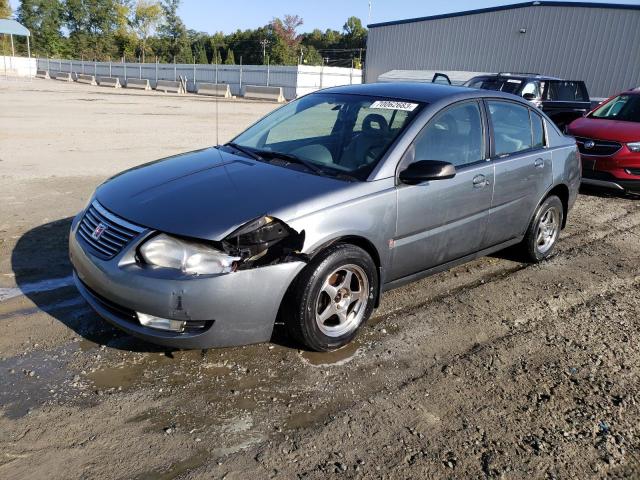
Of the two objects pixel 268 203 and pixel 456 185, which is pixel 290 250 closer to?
pixel 268 203

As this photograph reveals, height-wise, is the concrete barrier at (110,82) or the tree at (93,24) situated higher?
the tree at (93,24)

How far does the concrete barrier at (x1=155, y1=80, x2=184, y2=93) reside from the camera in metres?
38.7

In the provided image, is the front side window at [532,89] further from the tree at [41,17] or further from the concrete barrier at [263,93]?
the tree at [41,17]

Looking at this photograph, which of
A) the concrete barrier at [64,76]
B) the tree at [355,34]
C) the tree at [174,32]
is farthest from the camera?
the tree at [355,34]

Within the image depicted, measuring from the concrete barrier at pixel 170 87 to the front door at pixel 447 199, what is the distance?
37244 millimetres

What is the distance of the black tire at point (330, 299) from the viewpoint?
3.23 m

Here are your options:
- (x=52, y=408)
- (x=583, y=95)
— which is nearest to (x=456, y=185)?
(x=52, y=408)

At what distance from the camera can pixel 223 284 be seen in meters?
2.97

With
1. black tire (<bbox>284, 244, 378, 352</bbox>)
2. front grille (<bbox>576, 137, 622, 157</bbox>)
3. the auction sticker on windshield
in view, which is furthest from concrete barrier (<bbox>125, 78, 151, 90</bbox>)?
black tire (<bbox>284, 244, 378, 352</bbox>)

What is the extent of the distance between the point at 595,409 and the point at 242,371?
2042mm

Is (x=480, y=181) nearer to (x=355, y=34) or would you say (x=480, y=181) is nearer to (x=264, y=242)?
(x=264, y=242)

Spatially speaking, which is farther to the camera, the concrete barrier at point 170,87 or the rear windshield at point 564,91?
the concrete barrier at point 170,87

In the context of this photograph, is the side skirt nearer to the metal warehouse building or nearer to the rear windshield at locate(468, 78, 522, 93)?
the rear windshield at locate(468, 78, 522, 93)

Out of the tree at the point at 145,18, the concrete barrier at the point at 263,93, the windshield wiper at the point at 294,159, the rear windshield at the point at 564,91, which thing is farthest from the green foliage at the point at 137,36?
the windshield wiper at the point at 294,159
